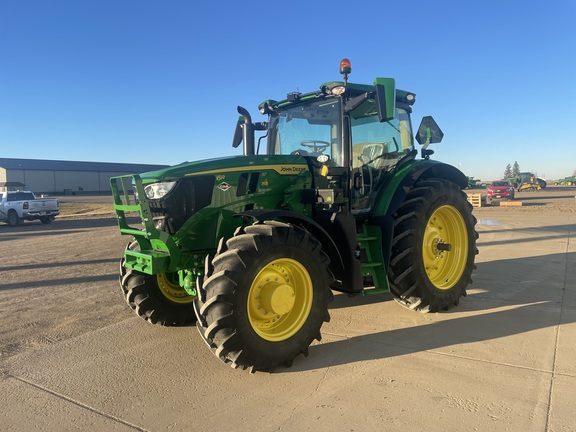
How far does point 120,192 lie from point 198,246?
4.18ft

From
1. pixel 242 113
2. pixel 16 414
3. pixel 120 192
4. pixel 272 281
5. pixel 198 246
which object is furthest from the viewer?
pixel 242 113

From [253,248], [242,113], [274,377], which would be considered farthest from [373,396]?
[242,113]

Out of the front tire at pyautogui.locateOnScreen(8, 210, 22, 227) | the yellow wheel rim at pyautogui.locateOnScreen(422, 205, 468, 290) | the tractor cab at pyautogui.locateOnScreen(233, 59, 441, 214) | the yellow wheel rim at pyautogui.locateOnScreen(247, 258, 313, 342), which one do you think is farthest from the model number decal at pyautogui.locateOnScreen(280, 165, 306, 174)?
the front tire at pyautogui.locateOnScreen(8, 210, 22, 227)

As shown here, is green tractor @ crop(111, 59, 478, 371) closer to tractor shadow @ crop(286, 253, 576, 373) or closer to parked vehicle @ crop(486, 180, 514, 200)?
tractor shadow @ crop(286, 253, 576, 373)

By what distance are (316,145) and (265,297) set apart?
6.74ft

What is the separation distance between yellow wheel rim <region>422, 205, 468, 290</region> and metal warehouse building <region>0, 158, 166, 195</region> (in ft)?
224

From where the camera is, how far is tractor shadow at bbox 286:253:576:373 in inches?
149

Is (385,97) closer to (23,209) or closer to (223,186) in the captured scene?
(223,186)

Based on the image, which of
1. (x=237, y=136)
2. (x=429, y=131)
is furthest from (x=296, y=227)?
(x=429, y=131)

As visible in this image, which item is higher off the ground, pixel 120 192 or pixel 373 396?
pixel 120 192

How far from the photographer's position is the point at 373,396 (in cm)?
299

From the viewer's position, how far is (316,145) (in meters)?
4.82

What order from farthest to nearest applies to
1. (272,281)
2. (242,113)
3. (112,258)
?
1. (112,258)
2. (242,113)
3. (272,281)

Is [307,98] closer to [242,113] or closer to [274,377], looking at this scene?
[242,113]
